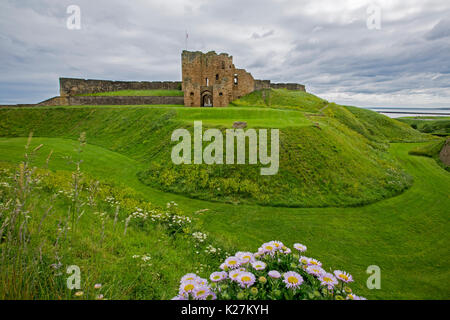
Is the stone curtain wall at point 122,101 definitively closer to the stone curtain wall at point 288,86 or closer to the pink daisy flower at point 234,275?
the stone curtain wall at point 288,86

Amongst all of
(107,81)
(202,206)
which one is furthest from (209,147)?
(107,81)

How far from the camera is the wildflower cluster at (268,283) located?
2.14m

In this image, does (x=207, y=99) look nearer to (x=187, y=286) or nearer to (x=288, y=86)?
(x=288, y=86)

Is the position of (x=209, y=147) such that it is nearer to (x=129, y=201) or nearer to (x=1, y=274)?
(x=129, y=201)

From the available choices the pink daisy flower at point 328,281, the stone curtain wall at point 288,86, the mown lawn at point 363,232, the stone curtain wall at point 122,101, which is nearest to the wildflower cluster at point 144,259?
the mown lawn at point 363,232

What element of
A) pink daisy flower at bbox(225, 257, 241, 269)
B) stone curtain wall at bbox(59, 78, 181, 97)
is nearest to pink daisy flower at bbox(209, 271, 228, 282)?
pink daisy flower at bbox(225, 257, 241, 269)

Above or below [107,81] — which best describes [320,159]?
below

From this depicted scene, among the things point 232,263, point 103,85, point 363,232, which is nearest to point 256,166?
point 363,232

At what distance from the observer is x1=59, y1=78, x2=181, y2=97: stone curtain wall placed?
107 ft

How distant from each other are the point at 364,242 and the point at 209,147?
8864 mm

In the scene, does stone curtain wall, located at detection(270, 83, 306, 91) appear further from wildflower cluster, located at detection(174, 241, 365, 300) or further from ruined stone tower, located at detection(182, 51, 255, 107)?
wildflower cluster, located at detection(174, 241, 365, 300)
